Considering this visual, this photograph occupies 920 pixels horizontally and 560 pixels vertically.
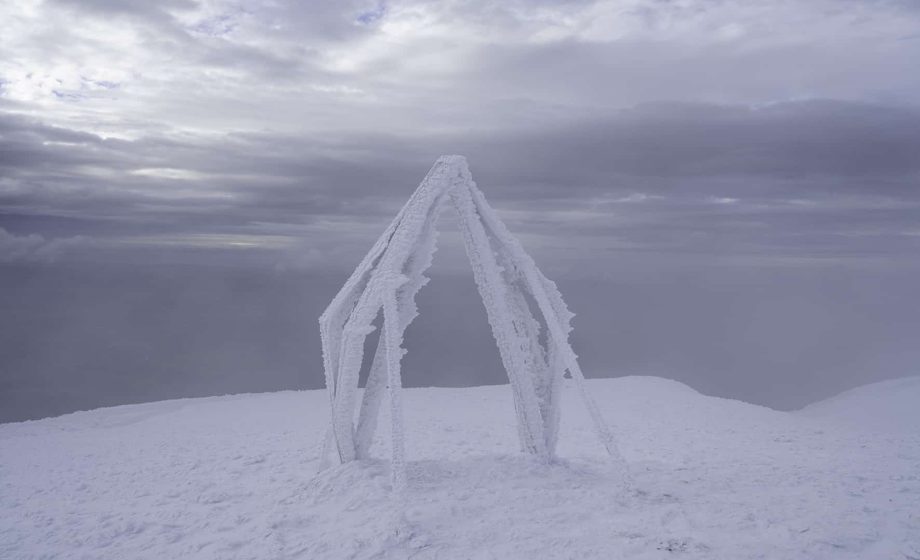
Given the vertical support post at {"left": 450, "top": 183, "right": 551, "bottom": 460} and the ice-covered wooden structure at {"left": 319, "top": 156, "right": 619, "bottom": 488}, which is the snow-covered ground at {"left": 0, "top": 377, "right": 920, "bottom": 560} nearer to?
the vertical support post at {"left": 450, "top": 183, "right": 551, "bottom": 460}

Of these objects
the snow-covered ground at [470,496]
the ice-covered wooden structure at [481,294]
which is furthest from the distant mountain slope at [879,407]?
the ice-covered wooden structure at [481,294]

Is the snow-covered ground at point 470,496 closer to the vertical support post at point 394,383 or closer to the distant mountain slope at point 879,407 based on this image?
the vertical support post at point 394,383

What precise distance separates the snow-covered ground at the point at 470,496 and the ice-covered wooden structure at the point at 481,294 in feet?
2.42

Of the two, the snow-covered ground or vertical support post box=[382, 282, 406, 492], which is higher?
vertical support post box=[382, 282, 406, 492]

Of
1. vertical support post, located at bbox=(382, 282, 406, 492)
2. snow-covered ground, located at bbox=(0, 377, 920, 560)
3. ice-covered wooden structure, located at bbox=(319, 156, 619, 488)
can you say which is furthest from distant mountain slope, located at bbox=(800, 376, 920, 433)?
vertical support post, located at bbox=(382, 282, 406, 492)

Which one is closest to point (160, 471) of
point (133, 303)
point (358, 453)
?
point (358, 453)

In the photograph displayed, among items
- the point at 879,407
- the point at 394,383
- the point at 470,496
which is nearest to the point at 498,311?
the point at 394,383

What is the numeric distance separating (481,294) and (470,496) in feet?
9.51

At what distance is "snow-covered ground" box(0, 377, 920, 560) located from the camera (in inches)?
267

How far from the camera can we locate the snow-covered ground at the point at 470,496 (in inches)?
267

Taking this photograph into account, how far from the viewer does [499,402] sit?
17.7 meters

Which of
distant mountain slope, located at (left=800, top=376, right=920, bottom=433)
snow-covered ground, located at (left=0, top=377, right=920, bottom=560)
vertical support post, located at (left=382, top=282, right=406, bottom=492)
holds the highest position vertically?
vertical support post, located at (left=382, top=282, right=406, bottom=492)

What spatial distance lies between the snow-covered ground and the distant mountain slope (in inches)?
101

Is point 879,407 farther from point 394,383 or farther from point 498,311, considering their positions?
point 394,383
